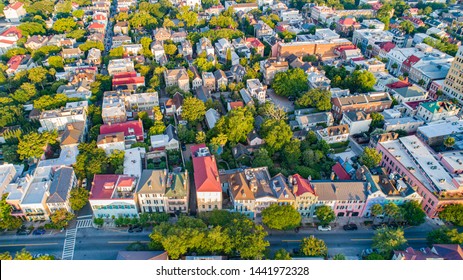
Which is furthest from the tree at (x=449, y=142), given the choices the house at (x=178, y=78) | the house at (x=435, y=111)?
the house at (x=178, y=78)

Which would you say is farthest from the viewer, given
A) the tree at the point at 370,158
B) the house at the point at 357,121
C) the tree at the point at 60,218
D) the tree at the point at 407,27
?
the tree at the point at 407,27

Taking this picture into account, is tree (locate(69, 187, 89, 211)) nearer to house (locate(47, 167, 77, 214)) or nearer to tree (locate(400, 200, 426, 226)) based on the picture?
house (locate(47, 167, 77, 214))

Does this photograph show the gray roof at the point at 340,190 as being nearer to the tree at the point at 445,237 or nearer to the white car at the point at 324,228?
the white car at the point at 324,228

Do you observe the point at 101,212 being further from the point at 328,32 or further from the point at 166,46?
the point at 328,32

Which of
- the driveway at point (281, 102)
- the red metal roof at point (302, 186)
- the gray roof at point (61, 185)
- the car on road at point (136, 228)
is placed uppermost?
the red metal roof at point (302, 186)

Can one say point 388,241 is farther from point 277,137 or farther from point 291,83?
point 291,83

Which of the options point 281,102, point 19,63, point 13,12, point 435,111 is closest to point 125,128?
point 281,102

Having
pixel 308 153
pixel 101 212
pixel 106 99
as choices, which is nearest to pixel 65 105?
pixel 106 99
